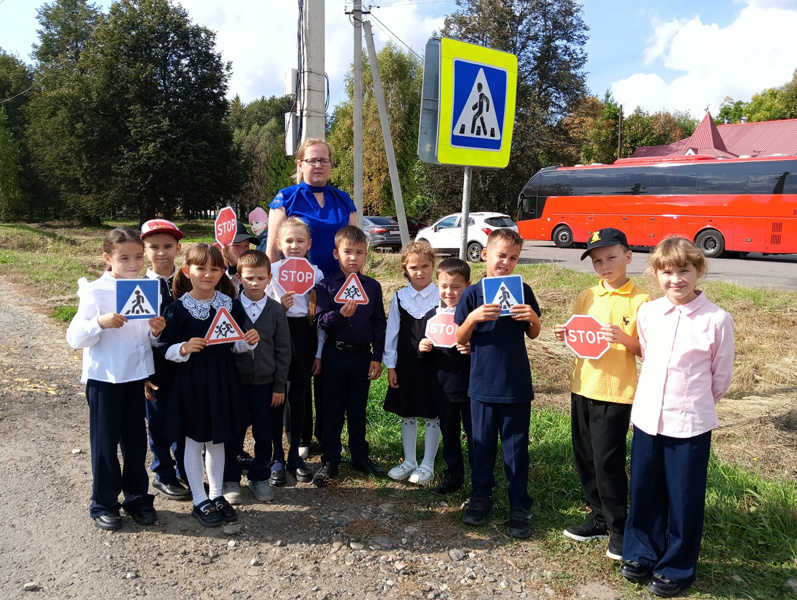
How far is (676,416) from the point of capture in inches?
116

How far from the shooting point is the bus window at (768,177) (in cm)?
2020

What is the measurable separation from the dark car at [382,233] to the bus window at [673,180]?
10.1 m

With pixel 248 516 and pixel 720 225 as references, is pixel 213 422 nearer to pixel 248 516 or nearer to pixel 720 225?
pixel 248 516

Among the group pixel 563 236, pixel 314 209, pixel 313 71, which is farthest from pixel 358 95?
pixel 563 236

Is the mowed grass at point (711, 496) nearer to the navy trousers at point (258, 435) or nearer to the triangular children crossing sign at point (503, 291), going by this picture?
the navy trousers at point (258, 435)

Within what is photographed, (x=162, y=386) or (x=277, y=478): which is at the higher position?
(x=162, y=386)

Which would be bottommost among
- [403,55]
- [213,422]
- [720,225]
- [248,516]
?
[248,516]

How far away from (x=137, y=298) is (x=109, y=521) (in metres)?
1.31

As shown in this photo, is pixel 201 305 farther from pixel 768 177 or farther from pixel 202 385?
pixel 768 177

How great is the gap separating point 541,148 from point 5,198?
38.5m

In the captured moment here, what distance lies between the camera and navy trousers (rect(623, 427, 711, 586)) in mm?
2941

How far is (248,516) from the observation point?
3.76m

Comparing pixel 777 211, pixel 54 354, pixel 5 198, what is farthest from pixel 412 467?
pixel 5 198

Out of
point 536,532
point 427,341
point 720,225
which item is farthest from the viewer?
point 720,225
